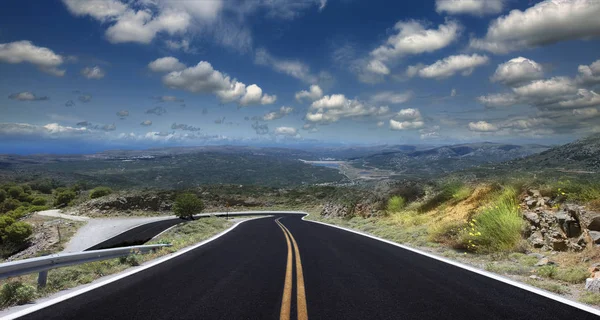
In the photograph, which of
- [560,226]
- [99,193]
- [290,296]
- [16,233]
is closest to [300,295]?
[290,296]

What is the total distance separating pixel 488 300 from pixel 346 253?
5.25 meters

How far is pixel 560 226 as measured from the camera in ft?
28.9

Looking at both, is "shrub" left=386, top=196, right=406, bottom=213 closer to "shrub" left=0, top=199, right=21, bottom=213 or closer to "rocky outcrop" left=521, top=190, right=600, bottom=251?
"rocky outcrop" left=521, top=190, right=600, bottom=251

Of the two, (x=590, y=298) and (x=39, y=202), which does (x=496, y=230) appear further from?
(x=39, y=202)

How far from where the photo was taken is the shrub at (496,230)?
31.7 feet

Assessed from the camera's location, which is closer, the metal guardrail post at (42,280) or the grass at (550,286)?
the grass at (550,286)

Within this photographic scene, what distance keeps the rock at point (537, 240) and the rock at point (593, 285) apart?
11.7 ft

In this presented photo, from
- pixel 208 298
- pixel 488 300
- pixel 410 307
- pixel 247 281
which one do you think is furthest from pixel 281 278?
pixel 488 300

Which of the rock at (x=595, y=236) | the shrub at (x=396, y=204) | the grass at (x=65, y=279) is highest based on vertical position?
the rock at (x=595, y=236)

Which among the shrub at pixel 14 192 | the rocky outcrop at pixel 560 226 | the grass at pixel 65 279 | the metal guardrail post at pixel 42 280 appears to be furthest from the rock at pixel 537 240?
the shrub at pixel 14 192

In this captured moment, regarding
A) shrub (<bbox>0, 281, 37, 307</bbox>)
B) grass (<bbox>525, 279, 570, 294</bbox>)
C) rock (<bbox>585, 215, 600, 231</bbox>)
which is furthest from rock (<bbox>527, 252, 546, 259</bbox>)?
shrub (<bbox>0, 281, 37, 307</bbox>)

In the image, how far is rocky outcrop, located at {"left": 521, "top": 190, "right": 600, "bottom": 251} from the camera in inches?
312

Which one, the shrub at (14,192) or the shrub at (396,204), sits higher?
the shrub at (396,204)

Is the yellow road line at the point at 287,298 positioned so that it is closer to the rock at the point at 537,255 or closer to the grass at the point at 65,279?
the grass at the point at 65,279
